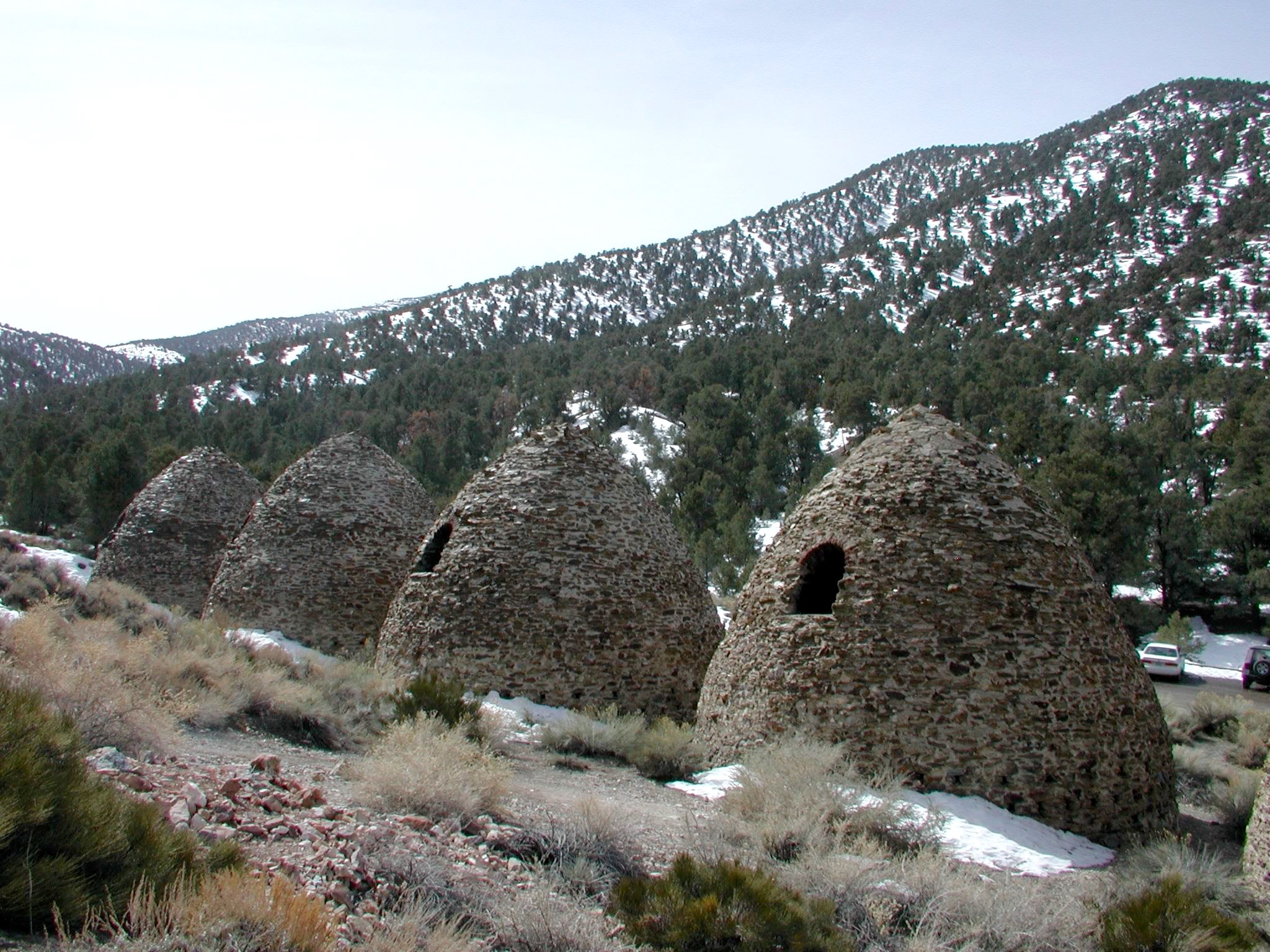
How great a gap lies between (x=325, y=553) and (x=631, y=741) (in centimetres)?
798

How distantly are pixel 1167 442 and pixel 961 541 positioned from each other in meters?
37.9

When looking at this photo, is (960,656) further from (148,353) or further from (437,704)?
(148,353)

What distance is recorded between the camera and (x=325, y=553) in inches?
636

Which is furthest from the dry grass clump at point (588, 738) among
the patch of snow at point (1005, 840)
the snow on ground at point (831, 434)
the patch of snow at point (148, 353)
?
the patch of snow at point (148, 353)

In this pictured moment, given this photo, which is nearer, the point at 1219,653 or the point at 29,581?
the point at 29,581

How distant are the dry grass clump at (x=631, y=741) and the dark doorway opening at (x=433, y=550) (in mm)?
3532

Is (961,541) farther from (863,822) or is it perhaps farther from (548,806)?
(548,806)

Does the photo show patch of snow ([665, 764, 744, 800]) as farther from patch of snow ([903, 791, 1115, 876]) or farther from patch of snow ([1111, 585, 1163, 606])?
patch of snow ([1111, 585, 1163, 606])

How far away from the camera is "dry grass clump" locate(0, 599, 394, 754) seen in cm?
656

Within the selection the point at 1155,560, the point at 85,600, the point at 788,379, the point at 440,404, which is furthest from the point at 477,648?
the point at 440,404

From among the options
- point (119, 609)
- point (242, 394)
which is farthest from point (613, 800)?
point (242, 394)

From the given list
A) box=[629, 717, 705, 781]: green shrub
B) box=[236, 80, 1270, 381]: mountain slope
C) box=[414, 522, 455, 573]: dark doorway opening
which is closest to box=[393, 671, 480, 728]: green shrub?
box=[629, 717, 705, 781]: green shrub

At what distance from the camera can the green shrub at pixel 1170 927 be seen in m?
5.08

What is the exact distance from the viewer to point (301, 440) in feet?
191
